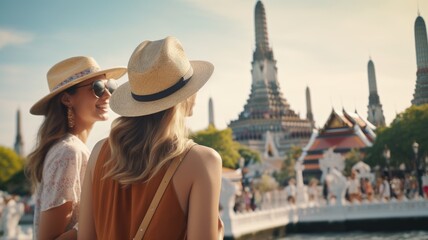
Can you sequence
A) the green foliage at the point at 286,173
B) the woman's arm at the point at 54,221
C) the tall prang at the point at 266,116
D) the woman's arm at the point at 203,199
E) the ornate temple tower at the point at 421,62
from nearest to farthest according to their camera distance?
the woman's arm at the point at 203,199 < the woman's arm at the point at 54,221 < the ornate temple tower at the point at 421,62 < the green foliage at the point at 286,173 < the tall prang at the point at 266,116

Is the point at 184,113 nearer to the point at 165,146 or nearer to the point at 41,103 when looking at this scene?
the point at 165,146

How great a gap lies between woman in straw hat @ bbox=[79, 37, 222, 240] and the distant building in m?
26.3

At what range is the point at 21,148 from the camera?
58.4 m

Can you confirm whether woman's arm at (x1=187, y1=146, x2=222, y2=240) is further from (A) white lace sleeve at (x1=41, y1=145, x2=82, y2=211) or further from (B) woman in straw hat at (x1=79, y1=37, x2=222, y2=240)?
(A) white lace sleeve at (x1=41, y1=145, x2=82, y2=211)

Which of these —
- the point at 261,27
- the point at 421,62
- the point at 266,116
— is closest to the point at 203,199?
the point at 421,62

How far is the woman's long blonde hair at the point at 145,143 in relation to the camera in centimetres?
128

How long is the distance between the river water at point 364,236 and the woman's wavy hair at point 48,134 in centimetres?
1148

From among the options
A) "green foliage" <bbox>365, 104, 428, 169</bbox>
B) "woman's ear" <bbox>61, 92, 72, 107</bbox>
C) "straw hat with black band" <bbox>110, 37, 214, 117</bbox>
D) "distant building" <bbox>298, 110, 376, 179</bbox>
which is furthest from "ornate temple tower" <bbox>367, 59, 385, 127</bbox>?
"straw hat with black band" <bbox>110, 37, 214, 117</bbox>

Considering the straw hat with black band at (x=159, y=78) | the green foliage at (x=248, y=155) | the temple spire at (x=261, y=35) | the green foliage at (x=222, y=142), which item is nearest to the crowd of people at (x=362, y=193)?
the straw hat with black band at (x=159, y=78)

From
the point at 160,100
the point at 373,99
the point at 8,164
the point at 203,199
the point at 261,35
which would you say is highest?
the point at 261,35

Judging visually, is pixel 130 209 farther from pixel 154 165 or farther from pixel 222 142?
pixel 222 142

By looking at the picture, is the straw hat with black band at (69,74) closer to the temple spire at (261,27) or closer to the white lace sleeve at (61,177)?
the white lace sleeve at (61,177)

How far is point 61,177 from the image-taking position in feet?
5.64

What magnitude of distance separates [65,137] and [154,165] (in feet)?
2.24
